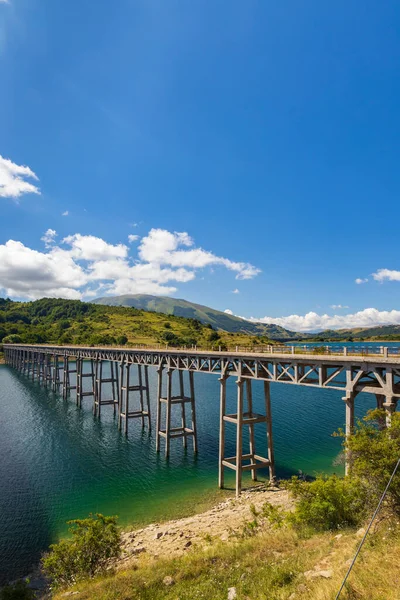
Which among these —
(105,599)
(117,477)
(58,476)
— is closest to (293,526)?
(105,599)

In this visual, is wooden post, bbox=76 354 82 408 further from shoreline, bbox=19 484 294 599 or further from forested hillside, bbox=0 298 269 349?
forested hillside, bbox=0 298 269 349

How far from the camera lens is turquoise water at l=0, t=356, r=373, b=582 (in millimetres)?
25391

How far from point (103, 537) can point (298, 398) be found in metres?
56.5

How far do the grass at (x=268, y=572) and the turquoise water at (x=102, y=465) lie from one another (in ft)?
36.0

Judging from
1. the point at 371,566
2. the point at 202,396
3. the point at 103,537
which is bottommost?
the point at 202,396

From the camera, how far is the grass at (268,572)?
9.95 m

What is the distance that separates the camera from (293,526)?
16500mm

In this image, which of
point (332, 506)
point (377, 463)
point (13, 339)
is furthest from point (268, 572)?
point (13, 339)

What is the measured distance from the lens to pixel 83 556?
1612 centimetres

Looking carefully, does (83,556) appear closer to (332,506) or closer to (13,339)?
(332,506)

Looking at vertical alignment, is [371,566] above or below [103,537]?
above

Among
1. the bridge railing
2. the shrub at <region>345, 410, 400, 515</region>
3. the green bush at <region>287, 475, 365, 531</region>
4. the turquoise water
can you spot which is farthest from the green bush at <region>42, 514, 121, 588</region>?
the bridge railing

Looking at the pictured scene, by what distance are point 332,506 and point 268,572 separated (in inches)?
186

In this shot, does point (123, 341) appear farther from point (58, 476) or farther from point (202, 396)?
point (58, 476)
